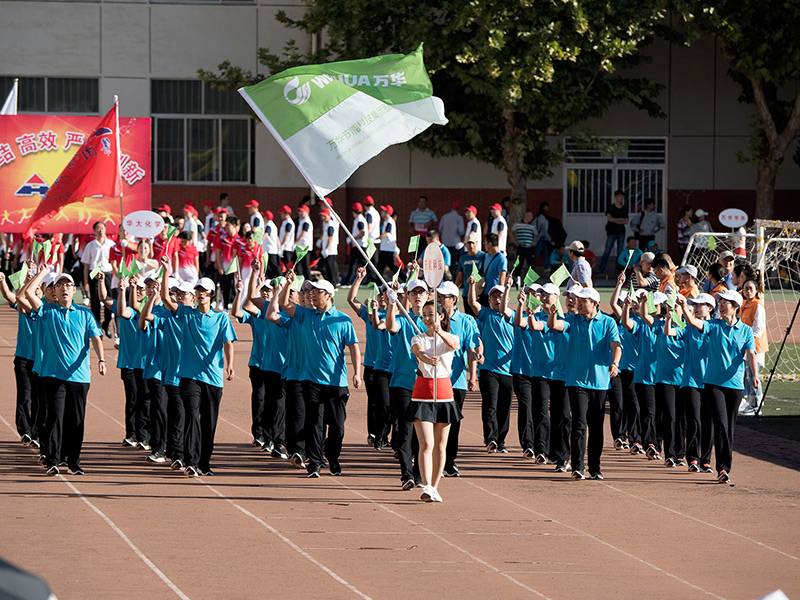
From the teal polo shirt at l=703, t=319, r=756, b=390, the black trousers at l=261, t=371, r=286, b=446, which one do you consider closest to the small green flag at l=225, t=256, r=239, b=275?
the black trousers at l=261, t=371, r=286, b=446

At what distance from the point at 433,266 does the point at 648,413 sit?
3404mm

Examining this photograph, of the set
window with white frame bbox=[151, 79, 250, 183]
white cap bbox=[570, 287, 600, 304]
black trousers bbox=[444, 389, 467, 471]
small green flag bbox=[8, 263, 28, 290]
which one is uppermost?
window with white frame bbox=[151, 79, 250, 183]

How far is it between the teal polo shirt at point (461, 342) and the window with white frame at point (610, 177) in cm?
2168

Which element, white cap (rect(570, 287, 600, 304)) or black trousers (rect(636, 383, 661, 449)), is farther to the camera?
black trousers (rect(636, 383, 661, 449))

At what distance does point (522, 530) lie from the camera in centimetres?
939

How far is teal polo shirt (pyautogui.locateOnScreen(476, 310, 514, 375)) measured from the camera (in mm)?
12547

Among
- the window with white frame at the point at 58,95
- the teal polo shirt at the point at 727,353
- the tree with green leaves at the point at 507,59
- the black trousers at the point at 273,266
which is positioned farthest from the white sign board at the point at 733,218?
the window with white frame at the point at 58,95

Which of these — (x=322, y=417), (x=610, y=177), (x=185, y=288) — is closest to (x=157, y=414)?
(x=185, y=288)

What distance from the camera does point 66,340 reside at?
438 inches

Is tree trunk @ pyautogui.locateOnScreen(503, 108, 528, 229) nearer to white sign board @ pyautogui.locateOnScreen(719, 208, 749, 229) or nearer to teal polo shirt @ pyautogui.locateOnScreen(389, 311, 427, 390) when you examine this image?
white sign board @ pyautogui.locateOnScreen(719, 208, 749, 229)

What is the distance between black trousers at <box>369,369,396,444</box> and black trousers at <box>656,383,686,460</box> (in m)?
2.50

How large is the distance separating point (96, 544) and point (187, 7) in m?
24.1

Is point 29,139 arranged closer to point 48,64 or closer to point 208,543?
point 48,64

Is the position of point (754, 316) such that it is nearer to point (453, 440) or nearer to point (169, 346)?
point (453, 440)
